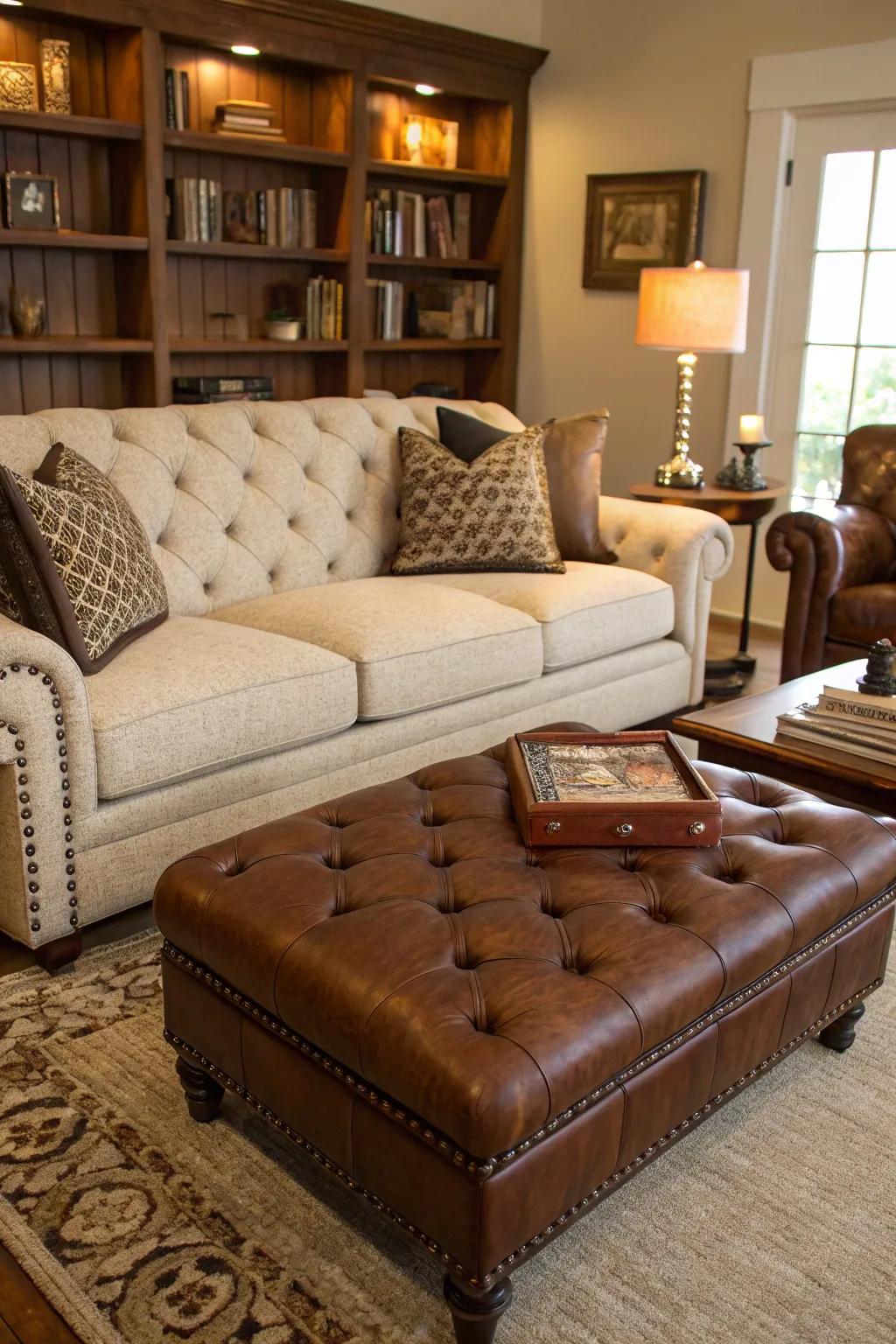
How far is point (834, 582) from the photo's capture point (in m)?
3.69

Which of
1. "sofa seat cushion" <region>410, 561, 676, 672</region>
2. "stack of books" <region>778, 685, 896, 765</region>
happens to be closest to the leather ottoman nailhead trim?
"stack of books" <region>778, 685, 896, 765</region>

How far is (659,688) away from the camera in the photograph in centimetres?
362

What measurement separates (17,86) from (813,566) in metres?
2.88

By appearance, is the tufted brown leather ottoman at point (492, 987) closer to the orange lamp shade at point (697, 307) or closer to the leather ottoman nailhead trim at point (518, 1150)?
the leather ottoman nailhead trim at point (518, 1150)

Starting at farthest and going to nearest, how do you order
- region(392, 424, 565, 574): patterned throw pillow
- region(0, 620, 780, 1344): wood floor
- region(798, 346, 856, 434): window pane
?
region(798, 346, 856, 434): window pane < region(392, 424, 565, 574): patterned throw pillow < region(0, 620, 780, 1344): wood floor

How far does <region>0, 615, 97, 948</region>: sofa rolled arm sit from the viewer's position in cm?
211

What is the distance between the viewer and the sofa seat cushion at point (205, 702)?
90.5 inches

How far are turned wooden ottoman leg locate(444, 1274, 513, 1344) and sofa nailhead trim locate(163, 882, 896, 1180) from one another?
0.53 ft

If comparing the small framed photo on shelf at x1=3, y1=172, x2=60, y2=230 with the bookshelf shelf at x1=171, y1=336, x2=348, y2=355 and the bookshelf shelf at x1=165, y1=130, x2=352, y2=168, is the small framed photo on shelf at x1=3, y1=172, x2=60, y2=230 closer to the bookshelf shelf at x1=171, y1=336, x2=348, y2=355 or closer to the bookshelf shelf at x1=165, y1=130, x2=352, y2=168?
the bookshelf shelf at x1=165, y1=130, x2=352, y2=168

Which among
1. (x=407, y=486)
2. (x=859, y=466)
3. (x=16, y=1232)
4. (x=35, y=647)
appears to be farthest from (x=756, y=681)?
(x=16, y=1232)

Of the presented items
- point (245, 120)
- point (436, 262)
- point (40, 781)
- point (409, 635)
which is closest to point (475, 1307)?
point (40, 781)

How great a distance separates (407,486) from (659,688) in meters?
0.93

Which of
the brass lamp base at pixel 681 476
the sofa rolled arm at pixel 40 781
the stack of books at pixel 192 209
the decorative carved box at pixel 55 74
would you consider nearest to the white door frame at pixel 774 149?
the brass lamp base at pixel 681 476

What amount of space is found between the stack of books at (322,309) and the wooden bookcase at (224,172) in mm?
57
